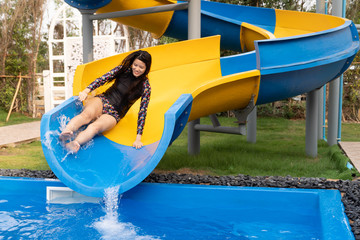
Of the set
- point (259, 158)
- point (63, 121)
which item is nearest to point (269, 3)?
point (259, 158)

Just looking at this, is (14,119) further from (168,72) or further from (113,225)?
(113,225)

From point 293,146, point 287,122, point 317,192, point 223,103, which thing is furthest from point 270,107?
point 317,192

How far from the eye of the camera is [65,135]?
288cm

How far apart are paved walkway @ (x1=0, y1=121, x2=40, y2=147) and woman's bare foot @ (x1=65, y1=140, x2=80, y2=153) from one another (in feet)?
9.51

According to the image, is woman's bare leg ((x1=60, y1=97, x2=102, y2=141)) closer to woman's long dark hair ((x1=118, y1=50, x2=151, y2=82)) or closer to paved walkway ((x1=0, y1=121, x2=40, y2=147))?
woman's long dark hair ((x1=118, y1=50, x2=151, y2=82))

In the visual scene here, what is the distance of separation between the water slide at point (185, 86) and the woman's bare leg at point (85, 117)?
0.23 ft

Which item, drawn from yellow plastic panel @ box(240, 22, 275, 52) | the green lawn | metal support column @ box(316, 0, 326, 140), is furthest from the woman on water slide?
metal support column @ box(316, 0, 326, 140)

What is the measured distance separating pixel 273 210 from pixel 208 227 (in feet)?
1.66

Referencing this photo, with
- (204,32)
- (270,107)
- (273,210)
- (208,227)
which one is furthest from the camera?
(270,107)

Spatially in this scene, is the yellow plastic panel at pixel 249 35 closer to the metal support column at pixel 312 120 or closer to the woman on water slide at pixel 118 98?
the metal support column at pixel 312 120

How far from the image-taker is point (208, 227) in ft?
8.30

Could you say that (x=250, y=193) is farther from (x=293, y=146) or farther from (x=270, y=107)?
(x=270, y=107)

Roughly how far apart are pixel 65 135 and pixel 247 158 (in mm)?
2240

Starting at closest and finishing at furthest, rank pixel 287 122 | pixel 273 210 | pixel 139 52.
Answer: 1. pixel 273 210
2. pixel 139 52
3. pixel 287 122
